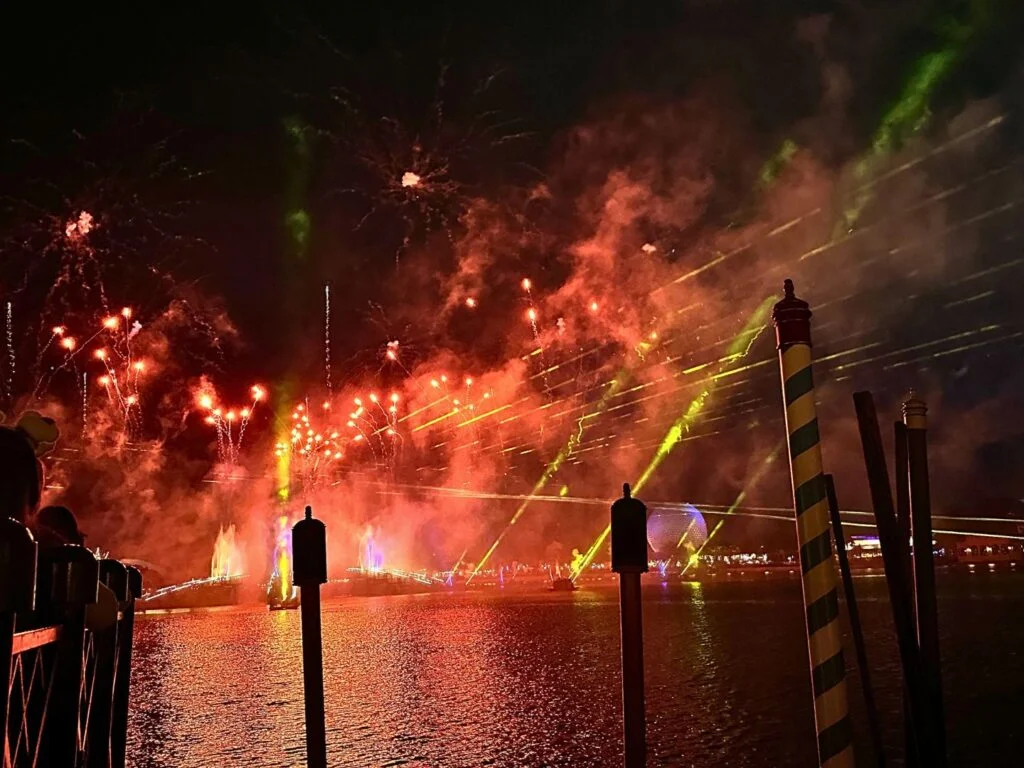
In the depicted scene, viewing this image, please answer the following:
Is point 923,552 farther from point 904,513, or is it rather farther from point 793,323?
point 793,323

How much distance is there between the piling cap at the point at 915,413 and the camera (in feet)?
22.2

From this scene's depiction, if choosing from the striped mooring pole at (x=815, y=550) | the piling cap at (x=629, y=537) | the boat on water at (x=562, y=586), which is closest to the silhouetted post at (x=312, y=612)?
the piling cap at (x=629, y=537)

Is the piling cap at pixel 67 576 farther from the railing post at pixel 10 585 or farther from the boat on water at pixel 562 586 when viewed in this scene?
the boat on water at pixel 562 586

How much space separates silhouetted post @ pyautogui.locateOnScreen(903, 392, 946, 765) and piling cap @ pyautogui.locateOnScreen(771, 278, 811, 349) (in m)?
2.63

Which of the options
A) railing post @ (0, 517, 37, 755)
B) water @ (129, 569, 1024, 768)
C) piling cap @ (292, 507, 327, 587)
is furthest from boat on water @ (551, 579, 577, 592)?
railing post @ (0, 517, 37, 755)

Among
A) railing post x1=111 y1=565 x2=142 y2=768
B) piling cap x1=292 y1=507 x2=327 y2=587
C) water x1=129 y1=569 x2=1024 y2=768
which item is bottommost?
water x1=129 y1=569 x2=1024 y2=768

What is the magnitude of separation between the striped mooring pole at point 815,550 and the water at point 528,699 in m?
9.26

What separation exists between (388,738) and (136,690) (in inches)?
451

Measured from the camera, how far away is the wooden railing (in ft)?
13.3

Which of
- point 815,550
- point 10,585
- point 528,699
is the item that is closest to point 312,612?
point 10,585

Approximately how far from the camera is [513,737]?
14992 mm

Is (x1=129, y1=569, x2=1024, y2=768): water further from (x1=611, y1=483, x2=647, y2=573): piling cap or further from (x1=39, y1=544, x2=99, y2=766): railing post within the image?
(x1=39, y1=544, x2=99, y2=766): railing post

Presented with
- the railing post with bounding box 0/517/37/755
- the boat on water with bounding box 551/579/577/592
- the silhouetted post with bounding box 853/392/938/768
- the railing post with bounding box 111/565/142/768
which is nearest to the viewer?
the railing post with bounding box 0/517/37/755

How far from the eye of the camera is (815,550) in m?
4.43
